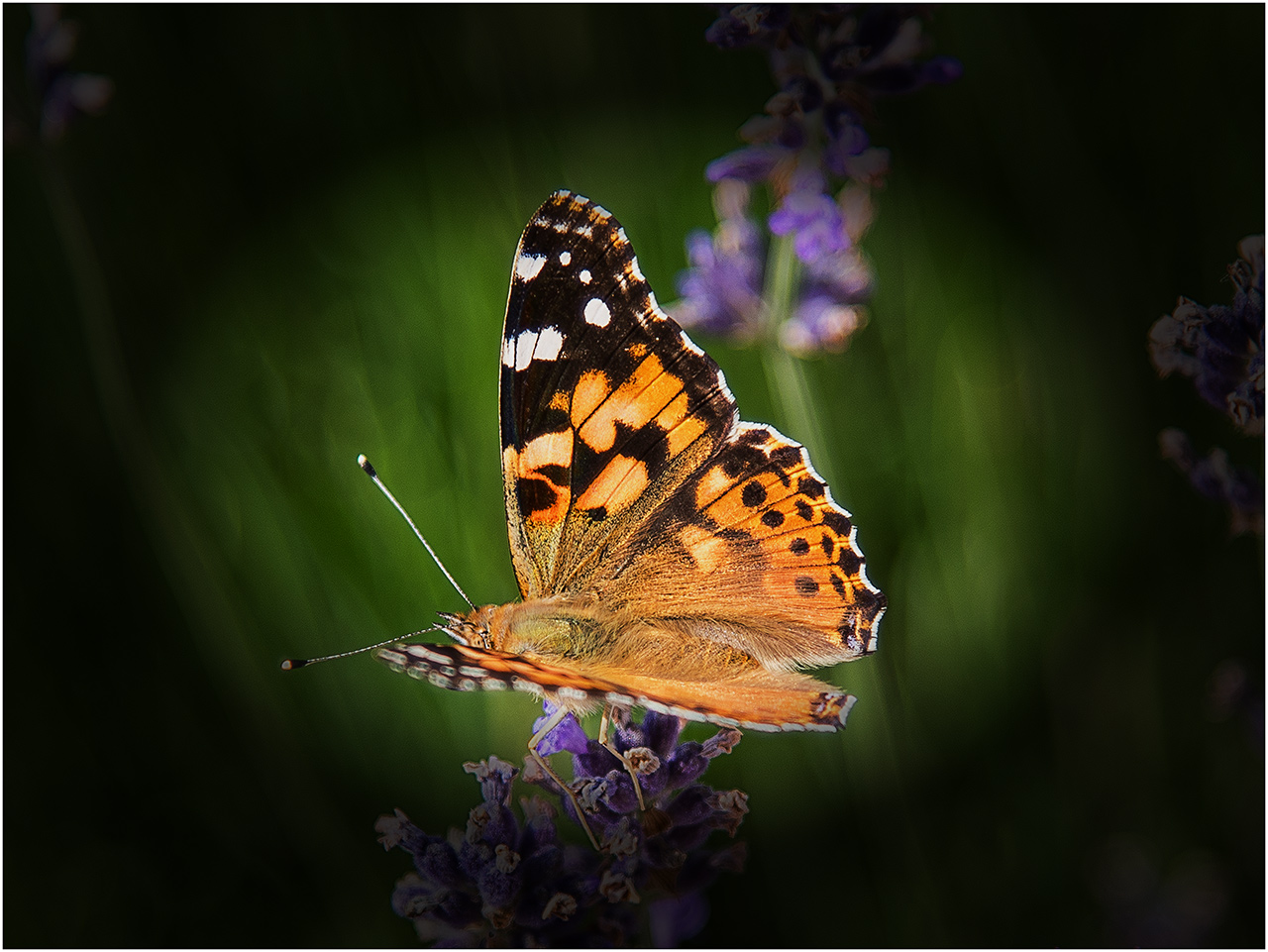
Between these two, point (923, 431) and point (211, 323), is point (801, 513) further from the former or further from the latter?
point (211, 323)

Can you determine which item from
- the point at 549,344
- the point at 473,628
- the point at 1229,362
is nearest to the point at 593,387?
the point at 549,344

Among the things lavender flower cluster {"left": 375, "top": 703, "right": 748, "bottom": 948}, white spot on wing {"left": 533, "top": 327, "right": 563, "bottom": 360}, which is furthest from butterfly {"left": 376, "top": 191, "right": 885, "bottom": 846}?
lavender flower cluster {"left": 375, "top": 703, "right": 748, "bottom": 948}

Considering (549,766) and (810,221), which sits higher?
(810,221)

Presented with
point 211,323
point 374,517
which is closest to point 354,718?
point 374,517

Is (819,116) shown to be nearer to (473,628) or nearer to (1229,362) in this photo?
(1229,362)

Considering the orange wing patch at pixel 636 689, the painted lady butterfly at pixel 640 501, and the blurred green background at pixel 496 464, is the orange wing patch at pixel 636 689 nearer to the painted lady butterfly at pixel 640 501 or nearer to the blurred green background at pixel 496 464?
the painted lady butterfly at pixel 640 501

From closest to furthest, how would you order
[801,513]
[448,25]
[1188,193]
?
[801,513] → [1188,193] → [448,25]

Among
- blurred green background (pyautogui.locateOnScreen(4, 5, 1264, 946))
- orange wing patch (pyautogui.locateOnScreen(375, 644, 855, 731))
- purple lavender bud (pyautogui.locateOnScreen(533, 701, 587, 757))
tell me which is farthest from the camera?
blurred green background (pyautogui.locateOnScreen(4, 5, 1264, 946))

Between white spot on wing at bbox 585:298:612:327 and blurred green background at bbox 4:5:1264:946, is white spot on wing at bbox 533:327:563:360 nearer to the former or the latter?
white spot on wing at bbox 585:298:612:327
